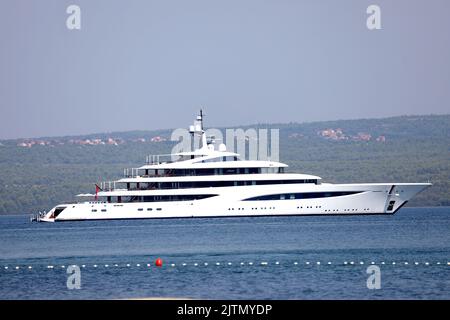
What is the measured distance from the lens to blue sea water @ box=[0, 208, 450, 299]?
127ft

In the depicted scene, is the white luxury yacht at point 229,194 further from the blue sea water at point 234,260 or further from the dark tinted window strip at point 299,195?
the blue sea water at point 234,260

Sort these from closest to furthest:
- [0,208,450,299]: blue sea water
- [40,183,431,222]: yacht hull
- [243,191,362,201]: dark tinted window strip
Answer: [0,208,450,299]: blue sea water
[243,191,362,201]: dark tinted window strip
[40,183,431,222]: yacht hull

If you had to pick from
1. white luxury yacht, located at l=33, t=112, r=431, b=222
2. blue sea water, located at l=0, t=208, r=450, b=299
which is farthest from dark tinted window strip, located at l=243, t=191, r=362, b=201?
blue sea water, located at l=0, t=208, r=450, b=299

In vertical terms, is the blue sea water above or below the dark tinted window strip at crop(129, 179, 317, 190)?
below

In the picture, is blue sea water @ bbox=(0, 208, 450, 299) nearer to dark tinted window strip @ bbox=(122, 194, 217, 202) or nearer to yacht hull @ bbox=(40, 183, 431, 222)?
yacht hull @ bbox=(40, 183, 431, 222)

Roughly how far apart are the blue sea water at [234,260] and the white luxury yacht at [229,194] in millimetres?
4936

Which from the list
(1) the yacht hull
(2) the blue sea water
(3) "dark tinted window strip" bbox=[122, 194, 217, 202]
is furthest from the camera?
(3) "dark tinted window strip" bbox=[122, 194, 217, 202]

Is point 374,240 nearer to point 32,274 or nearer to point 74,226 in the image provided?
point 32,274

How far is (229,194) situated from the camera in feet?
285

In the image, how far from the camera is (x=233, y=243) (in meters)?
61.6

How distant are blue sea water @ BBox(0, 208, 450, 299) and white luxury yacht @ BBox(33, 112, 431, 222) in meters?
4.94

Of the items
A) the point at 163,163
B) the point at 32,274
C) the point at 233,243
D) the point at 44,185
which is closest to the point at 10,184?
the point at 44,185

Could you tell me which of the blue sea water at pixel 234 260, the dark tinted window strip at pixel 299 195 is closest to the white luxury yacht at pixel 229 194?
the dark tinted window strip at pixel 299 195

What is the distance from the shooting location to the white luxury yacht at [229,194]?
86.1 metres
